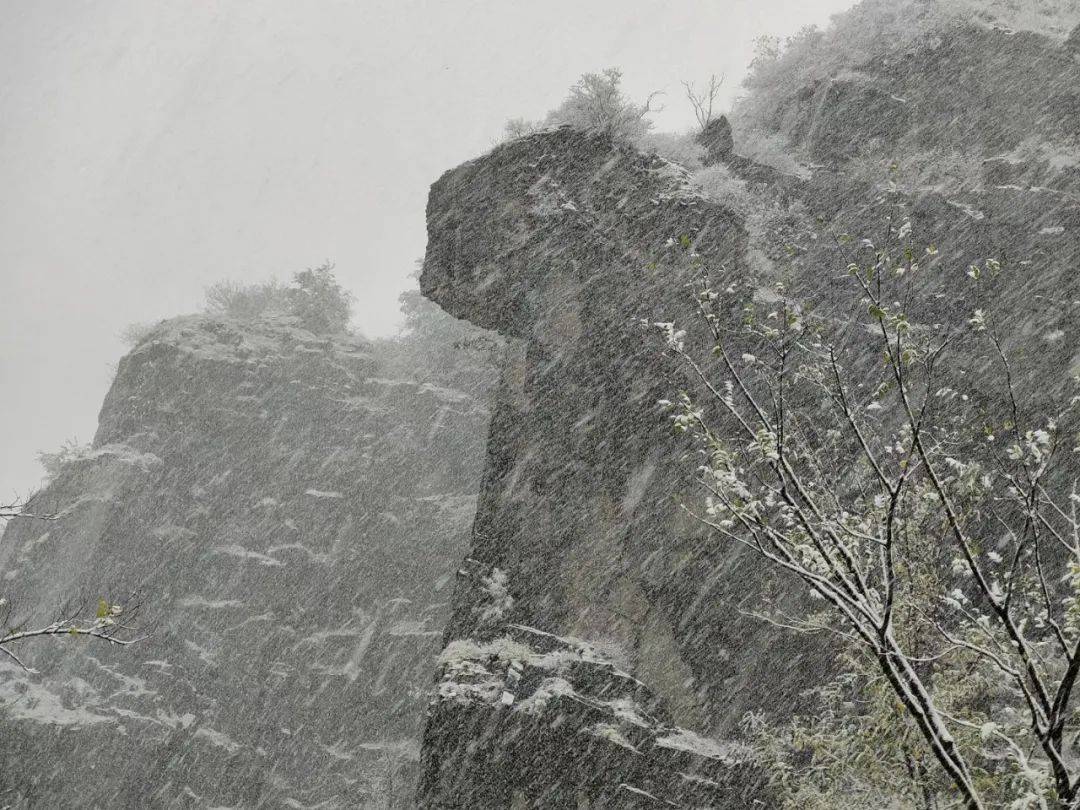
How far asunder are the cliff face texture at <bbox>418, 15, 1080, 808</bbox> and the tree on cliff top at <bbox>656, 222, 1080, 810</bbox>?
1.01 meters

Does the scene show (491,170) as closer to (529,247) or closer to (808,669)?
(529,247)

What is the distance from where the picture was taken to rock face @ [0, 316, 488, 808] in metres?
23.5

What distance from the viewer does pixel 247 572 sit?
2756 cm

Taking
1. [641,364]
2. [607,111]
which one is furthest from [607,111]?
[641,364]

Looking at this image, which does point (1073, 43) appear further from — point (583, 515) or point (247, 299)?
point (247, 299)

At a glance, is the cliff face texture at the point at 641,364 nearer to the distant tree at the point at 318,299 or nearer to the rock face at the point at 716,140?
the rock face at the point at 716,140

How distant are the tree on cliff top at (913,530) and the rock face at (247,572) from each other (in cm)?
1547

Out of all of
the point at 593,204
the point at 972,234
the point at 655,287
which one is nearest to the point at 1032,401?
the point at 972,234

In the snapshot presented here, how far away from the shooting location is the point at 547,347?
18.6 m

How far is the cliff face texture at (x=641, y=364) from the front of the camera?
13461 mm

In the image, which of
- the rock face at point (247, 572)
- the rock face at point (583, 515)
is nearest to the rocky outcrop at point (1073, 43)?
the rock face at point (583, 515)

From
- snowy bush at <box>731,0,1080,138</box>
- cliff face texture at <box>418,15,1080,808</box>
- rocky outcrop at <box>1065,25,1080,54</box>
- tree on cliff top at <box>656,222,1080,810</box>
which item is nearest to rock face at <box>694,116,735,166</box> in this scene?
cliff face texture at <box>418,15,1080,808</box>

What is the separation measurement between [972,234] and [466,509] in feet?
63.0

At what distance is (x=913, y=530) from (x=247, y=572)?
2448cm
